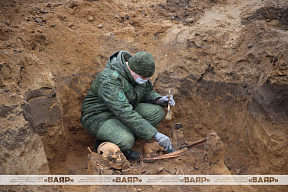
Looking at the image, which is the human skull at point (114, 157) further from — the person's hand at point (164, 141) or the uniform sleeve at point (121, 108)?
the person's hand at point (164, 141)

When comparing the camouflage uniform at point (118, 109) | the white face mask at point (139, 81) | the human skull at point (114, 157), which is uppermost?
the white face mask at point (139, 81)

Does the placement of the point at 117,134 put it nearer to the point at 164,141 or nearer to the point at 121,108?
the point at 121,108

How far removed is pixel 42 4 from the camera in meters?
5.33

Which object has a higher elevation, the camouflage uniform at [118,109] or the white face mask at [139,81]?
the white face mask at [139,81]

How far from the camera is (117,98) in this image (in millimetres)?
3850

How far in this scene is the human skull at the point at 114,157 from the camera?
11.3 feet

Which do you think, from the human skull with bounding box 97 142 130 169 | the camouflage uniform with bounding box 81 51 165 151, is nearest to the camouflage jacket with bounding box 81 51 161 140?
the camouflage uniform with bounding box 81 51 165 151

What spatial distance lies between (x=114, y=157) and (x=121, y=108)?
66 centimetres

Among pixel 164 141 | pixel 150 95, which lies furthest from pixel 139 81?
pixel 164 141

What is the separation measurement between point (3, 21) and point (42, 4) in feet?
2.61

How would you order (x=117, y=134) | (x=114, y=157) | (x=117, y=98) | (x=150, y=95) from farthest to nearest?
(x=150, y=95) → (x=117, y=134) → (x=117, y=98) → (x=114, y=157)

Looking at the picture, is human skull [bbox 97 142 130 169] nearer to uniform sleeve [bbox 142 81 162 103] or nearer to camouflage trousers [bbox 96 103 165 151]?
camouflage trousers [bbox 96 103 165 151]

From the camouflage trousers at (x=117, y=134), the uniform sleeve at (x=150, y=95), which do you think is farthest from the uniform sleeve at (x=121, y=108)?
the uniform sleeve at (x=150, y=95)

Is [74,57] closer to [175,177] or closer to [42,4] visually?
[42,4]
